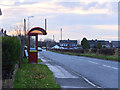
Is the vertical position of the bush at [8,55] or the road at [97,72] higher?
the bush at [8,55]

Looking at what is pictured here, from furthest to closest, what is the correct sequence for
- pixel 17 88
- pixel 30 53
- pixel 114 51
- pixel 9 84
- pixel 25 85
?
pixel 114 51, pixel 30 53, pixel 25 85, pixel 17 88, pixel 9 84

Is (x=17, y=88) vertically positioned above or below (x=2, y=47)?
below

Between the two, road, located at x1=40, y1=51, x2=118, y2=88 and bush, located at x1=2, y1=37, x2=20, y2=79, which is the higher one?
bush, located at x1=2, y1=37, x2=20, y2=79

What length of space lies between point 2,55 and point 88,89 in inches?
143

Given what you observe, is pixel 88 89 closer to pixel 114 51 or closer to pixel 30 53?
pixel 30 53

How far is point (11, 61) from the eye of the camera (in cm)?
775

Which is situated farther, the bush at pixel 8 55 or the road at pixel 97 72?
the road at pixel 97 72

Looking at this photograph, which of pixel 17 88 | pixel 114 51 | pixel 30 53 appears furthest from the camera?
pixel 114 51

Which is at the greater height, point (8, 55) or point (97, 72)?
point (8, 55)

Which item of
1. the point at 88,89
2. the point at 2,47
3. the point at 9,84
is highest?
the point at 2,47

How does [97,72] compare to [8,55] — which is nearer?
[8,55]

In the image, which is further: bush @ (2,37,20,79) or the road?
the road

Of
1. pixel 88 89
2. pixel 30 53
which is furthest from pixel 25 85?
pixel 30 53

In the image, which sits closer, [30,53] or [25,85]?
[25,85]
